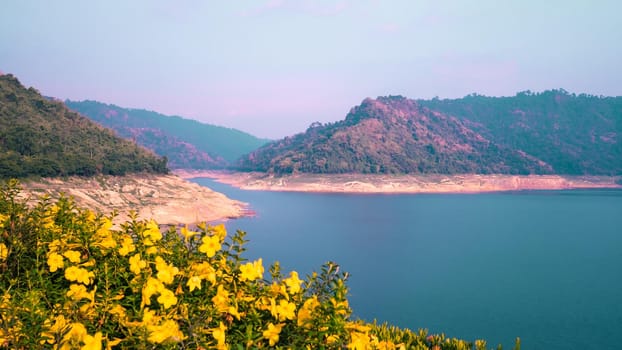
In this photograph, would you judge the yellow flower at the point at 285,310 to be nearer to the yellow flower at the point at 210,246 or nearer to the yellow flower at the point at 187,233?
the yellow flower at the point at 210,246

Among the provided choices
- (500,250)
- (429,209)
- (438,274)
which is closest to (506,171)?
(429,209)

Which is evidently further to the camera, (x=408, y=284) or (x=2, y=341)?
(x=408, y=284)

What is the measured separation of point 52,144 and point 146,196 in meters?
14.7

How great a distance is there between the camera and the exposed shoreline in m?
120

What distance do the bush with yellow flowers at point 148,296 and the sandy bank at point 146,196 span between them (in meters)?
40.8

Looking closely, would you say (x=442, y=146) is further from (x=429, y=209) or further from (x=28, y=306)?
(x=28, y=306)

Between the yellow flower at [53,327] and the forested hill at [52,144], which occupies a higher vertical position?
the forested hill at [52,144]

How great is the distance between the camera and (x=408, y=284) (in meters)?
34.7

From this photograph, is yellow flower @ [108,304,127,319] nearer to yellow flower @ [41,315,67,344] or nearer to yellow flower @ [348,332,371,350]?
yellow flower @ [41,315,67,344]

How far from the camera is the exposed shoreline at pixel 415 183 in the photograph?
120 meters

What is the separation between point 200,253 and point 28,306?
3.95 ft

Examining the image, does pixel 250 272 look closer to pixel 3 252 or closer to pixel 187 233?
pixel 187 233

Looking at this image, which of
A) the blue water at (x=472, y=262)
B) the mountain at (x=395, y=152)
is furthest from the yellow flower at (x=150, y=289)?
the mountain at (x=395, y=152)

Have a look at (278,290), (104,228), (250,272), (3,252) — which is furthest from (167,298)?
(3,252)
